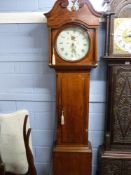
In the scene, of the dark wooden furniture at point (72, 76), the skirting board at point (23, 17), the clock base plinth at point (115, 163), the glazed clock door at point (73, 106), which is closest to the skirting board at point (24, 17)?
the skirting board at point (23, 17)

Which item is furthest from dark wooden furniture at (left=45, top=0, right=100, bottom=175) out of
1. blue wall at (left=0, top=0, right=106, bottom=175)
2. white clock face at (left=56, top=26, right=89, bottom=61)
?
blue wall at (left=0, top=0, right=106, bottom=175)

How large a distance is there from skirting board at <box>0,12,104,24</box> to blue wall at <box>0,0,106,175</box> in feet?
0.12

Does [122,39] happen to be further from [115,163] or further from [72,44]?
[115,163]

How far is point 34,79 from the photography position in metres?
2.01

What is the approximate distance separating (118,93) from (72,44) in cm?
55

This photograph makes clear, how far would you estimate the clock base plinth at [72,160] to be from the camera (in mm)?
1799

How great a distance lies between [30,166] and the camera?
1676 millimetres

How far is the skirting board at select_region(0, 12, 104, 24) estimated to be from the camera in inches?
75.1

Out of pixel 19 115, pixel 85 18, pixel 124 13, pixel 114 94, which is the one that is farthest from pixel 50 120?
pixel 124 13

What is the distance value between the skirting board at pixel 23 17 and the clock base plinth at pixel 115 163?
128 centimetres

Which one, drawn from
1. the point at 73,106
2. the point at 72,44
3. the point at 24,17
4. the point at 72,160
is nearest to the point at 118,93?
the point at 73,106

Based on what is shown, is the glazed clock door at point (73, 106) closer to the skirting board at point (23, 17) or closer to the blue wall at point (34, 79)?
the blue wall at point (34, 79)

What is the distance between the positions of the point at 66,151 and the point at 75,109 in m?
0.35

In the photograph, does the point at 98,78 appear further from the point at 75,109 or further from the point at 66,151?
the point at 66,151
